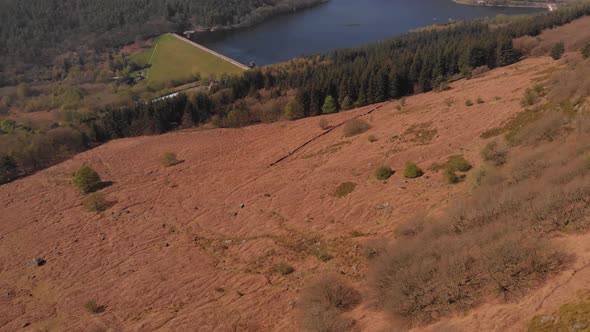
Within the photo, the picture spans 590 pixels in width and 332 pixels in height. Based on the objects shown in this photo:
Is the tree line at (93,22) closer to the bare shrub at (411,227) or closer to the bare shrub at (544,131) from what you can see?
the bare shrub at (411,227)

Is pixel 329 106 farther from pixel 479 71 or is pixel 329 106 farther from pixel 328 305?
pixel 328 305

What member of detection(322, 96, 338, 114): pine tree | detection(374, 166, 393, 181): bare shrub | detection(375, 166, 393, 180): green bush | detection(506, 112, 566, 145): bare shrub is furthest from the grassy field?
detection(506, 112, 566, 145): bare shrub

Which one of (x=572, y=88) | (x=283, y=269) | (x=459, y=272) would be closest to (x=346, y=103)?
(x=572, y=88)

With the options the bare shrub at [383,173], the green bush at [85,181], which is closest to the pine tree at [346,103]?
the bare shrub at [383,173]

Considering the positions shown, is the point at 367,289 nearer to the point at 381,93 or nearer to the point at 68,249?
the point at 68,249

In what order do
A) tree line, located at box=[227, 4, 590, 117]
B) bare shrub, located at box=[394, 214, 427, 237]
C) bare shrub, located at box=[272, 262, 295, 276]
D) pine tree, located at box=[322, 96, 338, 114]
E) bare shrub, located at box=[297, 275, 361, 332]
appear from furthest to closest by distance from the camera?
tree line, located at box=[227, 4, 590, 117]
pine tree, located at box=[322, 96, 338, 114]
bare shrub, located at box=[272, 262, 295, 276]
bare shrub, located at box=[394, 214, 427, 237]
bare shrub, located at box=[297, 275, 361, 332]

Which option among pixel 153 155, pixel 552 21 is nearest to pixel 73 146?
pixel 153 155

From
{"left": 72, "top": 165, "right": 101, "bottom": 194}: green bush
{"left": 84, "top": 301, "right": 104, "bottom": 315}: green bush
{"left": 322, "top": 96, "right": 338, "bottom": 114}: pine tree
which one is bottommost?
{"left": 84, "top": 301, "right": 104, "bottom": 315}: green bush

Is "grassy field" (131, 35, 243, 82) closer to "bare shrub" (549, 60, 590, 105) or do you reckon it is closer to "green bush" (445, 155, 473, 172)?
"bare shrub" (549, 60, 590, 105)
